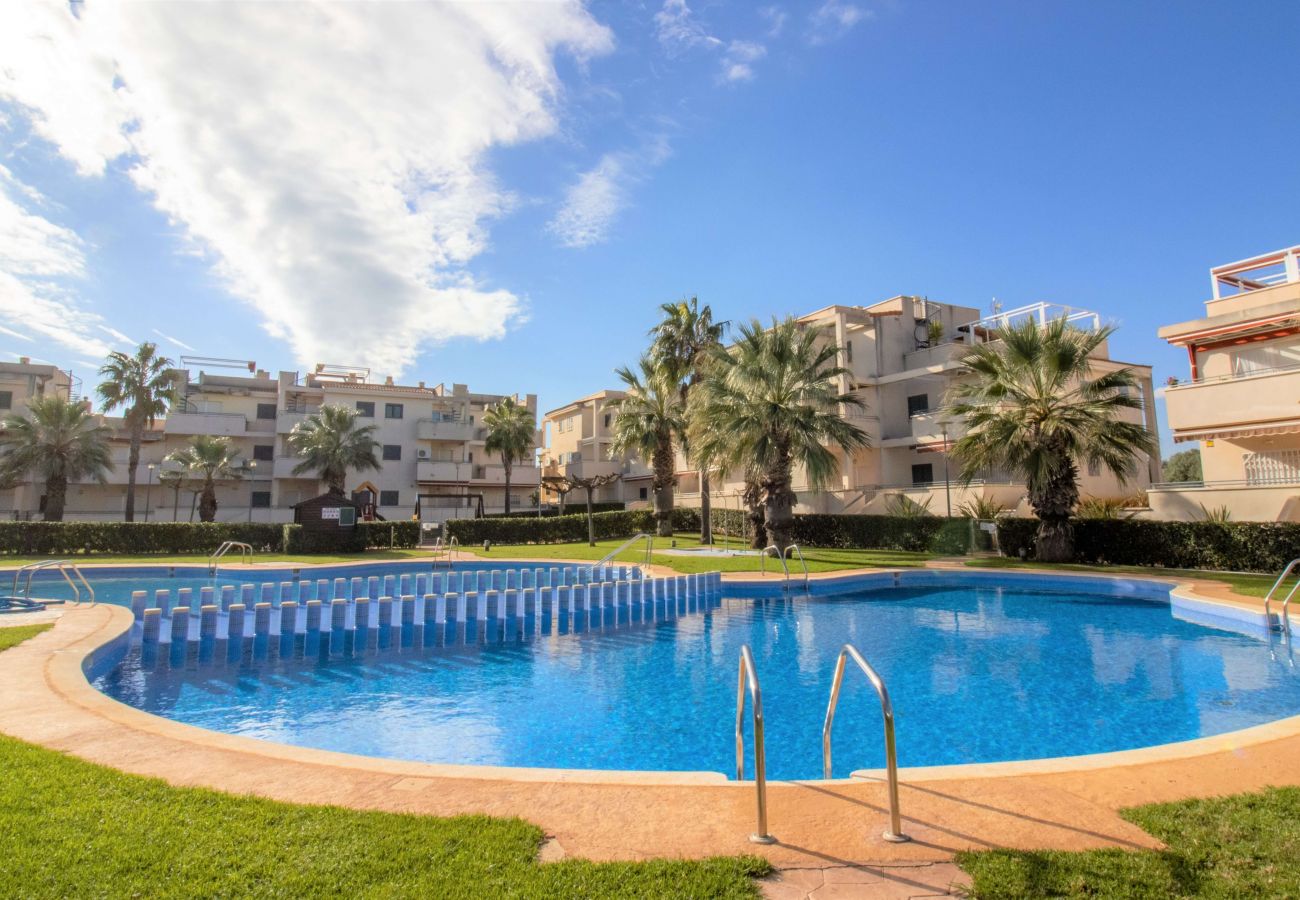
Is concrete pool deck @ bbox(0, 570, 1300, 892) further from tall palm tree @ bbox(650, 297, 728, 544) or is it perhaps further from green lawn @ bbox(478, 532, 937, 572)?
tall palm tree @ bbox(650, 297, 728, 544)

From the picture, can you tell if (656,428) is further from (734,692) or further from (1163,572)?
(734,692)

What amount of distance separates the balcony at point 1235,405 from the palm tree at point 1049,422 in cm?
324

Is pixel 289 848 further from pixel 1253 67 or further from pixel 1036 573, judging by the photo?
pixel 1036 573

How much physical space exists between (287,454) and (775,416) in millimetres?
33875

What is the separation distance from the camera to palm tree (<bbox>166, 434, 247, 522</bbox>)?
127 ft

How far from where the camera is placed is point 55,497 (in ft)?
110

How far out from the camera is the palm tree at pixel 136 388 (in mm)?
35656

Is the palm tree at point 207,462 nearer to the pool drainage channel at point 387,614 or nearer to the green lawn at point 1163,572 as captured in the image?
the pool drainage channel at point 387,614

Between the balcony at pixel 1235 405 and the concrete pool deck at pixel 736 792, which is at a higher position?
the balcony at pixel 1235 405

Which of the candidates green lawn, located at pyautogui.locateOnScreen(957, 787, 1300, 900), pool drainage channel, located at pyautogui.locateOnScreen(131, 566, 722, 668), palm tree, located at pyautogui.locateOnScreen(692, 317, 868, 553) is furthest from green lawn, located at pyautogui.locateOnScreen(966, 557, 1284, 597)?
green lawn, located at pyautogui.locateOnScreen(957, 787, 1300, 900)

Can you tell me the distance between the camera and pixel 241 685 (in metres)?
9.64

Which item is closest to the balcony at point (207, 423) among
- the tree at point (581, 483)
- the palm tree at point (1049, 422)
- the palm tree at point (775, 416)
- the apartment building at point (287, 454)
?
the apartment building at point (287, 454)

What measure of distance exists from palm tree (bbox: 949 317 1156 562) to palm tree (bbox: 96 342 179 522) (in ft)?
127

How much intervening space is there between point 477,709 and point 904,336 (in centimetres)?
3239
